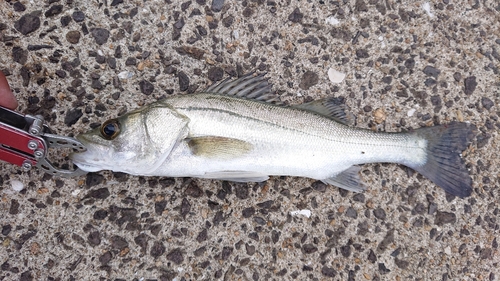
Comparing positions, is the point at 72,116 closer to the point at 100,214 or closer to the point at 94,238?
the point at 100,214

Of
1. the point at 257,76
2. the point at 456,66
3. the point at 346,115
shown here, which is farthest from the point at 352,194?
the point at 456,66

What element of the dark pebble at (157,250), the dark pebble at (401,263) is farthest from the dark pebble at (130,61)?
the dark pebble at (401,263)

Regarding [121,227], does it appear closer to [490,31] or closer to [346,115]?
[346,115]

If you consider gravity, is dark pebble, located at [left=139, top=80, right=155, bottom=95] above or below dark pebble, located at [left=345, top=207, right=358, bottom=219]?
above

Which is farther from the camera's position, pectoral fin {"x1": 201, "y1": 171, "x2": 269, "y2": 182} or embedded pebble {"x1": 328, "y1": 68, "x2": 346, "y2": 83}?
embedded pebble {"x1": 328, "y1": 68, "x2": 346, "y2": 83}

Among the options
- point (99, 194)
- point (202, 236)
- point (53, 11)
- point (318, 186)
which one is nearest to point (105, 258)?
point (99, 194)

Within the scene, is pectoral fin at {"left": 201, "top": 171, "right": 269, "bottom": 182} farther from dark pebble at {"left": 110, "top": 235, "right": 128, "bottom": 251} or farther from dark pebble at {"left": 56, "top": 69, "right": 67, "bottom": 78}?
dark pebble at {"left": 56, "top": 69, "right": 67, "bottom": 78}

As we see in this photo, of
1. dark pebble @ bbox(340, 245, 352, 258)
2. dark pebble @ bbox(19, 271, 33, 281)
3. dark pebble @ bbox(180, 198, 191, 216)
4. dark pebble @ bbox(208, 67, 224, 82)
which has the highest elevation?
dark pebble @ bbox(208, 67, 224, 82)

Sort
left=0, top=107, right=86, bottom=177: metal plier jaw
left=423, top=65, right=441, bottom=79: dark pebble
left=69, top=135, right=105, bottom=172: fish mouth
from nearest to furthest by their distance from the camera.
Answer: left=0, top=107, right=86, bottom=177: metal plier jaw, left=69, top=135, right=105, bottom=172: fish mouth, left=423, top=65, right=441, bottom=79: dark pebble

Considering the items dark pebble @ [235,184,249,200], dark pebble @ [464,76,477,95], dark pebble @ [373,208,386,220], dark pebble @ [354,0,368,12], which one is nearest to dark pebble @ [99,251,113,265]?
dark pebble @ [235,184,249,200]
